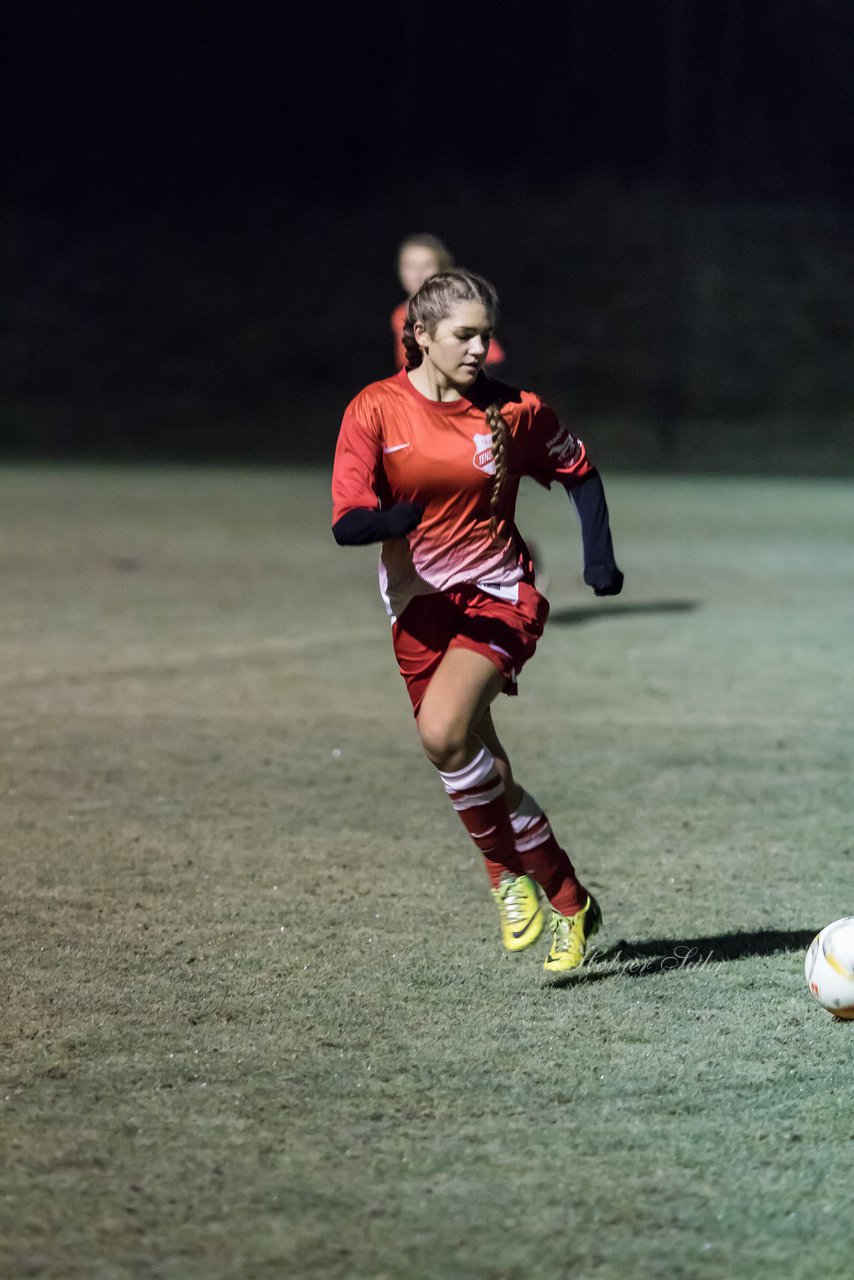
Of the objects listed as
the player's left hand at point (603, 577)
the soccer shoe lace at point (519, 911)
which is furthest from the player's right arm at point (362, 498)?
the soccer shoe lace at point (519, 911)

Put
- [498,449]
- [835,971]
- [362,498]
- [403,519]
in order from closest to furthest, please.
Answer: [403,519]
[835,971]
[362,498]
[498,449]

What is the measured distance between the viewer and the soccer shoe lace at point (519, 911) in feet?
14.9

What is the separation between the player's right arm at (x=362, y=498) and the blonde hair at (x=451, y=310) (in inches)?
10.4

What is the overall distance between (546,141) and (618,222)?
121 inches

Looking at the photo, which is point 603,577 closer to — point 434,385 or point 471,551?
point 471,551

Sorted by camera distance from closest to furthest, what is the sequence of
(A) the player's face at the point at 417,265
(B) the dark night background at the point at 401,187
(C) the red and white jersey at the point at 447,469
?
(C) the red and white jersey at the point at 447,469
(A) the player's face at the point at 417,265
(B) the dark night background at the point at 401,187

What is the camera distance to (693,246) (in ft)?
115

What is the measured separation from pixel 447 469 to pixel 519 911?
120 centimetres

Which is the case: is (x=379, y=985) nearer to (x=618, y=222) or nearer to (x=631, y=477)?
(x=631, y=477)

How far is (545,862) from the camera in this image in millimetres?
4582

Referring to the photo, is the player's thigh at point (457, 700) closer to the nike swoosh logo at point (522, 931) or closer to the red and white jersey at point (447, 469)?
the red and white jersey at point (447, 469)

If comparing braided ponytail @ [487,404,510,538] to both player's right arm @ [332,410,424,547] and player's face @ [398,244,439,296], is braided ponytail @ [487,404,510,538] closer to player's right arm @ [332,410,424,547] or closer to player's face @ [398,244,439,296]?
player's right arm @ [332,410,424,547]

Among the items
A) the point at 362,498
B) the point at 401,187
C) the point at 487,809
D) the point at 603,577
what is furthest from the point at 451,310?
the point at 401,187

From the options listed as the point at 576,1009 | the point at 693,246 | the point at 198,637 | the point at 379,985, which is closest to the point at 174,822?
the point at 379,985
